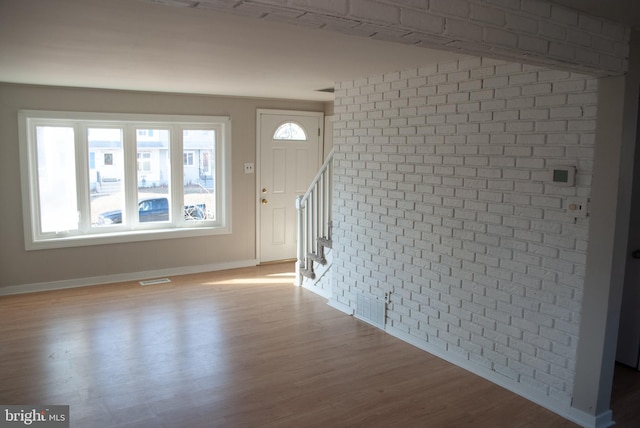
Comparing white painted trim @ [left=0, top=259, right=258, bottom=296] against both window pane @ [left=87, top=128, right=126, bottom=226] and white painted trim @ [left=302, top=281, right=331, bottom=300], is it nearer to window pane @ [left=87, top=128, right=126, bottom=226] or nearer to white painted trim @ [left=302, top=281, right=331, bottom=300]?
window pane @ [left=87, top=128, right=126, bottom=226]

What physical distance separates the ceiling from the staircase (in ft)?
3.74

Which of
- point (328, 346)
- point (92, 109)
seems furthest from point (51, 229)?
point (328, 346)

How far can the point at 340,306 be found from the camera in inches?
209

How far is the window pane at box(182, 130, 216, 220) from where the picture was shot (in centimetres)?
675

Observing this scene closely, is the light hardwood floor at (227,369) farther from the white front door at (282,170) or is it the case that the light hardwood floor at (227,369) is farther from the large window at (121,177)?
the white front door at (282,170)

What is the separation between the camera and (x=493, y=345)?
3.65 m

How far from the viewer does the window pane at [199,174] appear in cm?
675

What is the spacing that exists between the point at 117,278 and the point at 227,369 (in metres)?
3.07

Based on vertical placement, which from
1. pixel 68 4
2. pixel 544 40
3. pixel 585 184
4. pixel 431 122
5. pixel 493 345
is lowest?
pixel 493 345

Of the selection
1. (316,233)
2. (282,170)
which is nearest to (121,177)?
(282,170)

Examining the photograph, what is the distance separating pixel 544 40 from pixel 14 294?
588cm

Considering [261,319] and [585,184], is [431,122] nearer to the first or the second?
[585,184]

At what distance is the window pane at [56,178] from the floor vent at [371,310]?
3.66 m

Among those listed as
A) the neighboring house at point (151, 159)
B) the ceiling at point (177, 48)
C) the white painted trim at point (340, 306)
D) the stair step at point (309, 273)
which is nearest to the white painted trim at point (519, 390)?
the white painted trim at point (340, 306)
